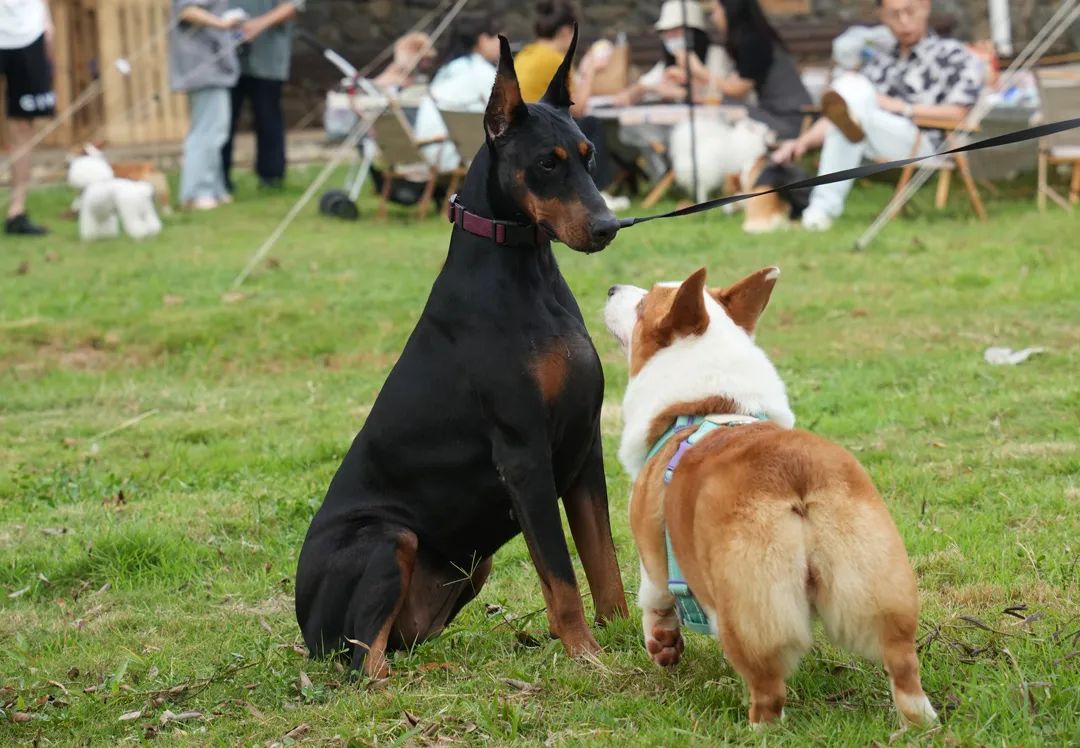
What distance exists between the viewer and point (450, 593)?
414 centimetres

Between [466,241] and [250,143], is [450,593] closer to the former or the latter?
[466,241]

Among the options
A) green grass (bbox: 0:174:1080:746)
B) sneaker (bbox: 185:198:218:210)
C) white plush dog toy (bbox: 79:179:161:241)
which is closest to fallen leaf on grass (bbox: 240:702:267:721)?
green grass (bbox: 0:174:1080:746)

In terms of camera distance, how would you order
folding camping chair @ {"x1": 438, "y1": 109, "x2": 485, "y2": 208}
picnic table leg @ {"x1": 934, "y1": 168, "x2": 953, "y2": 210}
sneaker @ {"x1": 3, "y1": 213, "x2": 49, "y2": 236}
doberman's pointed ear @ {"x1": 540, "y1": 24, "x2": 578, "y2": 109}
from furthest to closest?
1. sneaker @ {"x1": 3, "y1": 213, "x2": 49, "y2": 236}
2. folding camping chair @ {"x1": 438, "y1": 109, "x2": 485, "y2": 208}
3. picnic table leg @ {"x1": 934, "y1": 168, "x2": 953, "y2": 210}
4. doberman's pointed ear @ {"x1": 540, "y1": 24, "x2": 578, "y2": 109}

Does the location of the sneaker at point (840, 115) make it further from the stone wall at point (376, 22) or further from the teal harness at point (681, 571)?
the stone wall at point (376, 22)

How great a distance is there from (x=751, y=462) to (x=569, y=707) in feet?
2.90

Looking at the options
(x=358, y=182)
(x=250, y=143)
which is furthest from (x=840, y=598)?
(x=250, y=143)

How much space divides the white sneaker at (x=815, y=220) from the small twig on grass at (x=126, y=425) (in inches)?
242

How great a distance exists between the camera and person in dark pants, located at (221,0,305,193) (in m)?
14.8

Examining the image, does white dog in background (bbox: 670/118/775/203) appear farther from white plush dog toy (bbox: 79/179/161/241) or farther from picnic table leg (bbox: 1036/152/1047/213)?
white plush dog toy (bbox: 79/179/161/241)

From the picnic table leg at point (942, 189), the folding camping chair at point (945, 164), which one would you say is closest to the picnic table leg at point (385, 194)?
the folding camping chair at point (945, 164)

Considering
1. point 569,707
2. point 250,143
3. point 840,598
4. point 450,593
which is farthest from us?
point 250,143

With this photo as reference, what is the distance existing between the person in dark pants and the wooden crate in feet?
6.84

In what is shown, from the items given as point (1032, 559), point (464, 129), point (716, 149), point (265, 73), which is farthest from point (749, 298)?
point (265, 73)

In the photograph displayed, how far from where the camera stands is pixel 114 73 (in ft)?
57.0
